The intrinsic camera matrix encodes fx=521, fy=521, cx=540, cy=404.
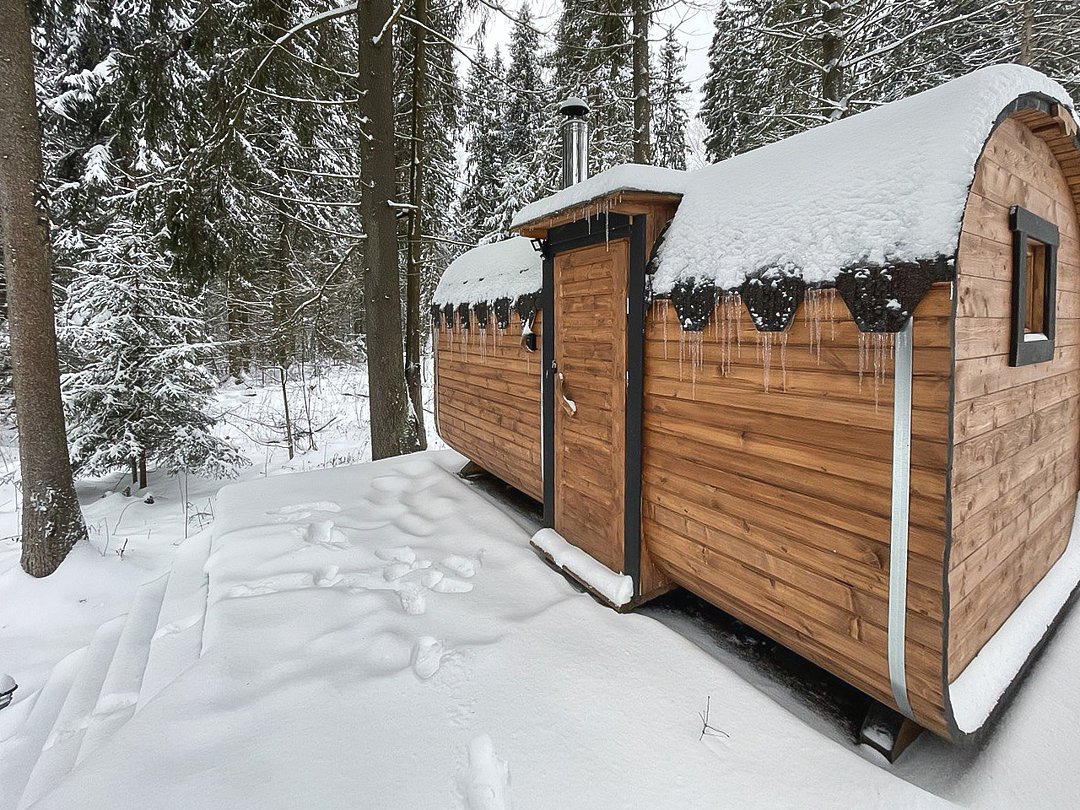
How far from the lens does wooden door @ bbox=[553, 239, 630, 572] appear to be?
2.85 meters

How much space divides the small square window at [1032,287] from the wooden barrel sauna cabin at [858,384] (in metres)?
0.01

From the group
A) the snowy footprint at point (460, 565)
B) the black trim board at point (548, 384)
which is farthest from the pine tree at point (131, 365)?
the black trim board at point (548, 384)

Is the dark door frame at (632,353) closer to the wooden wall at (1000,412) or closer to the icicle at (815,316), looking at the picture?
the icicle at (815,316)

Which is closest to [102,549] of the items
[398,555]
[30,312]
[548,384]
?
[30,312]

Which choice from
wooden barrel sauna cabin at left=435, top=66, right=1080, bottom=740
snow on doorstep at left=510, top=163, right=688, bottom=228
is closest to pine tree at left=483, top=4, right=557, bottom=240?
snow on doorstep at left=510, top=163, right=688, bottom=228

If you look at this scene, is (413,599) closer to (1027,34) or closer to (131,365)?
(131,365)

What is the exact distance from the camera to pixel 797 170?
6.70 ft

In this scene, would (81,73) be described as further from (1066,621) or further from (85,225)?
(1066,621)

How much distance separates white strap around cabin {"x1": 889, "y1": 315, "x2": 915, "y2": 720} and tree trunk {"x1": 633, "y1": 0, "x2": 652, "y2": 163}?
7.14 metres

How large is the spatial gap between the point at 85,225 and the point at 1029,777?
10908mm

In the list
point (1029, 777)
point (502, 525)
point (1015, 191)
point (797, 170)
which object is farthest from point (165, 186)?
point (1029, 777)

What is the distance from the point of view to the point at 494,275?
4.64 meters

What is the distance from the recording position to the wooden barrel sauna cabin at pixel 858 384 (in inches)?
63.3

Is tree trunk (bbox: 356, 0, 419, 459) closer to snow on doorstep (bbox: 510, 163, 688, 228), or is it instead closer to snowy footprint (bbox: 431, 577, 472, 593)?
snowy footprint (bbox: 431, 577, 472, 593)
